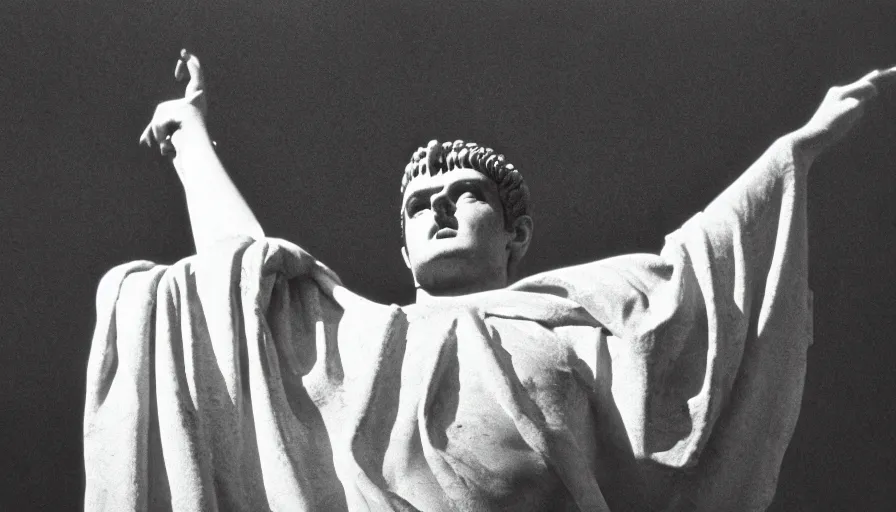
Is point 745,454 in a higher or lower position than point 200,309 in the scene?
lower

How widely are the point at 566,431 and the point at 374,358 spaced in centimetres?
65

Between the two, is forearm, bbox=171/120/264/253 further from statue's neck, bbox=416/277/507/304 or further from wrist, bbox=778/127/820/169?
wrist, bbox=778/127/820/169

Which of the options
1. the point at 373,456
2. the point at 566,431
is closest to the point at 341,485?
the point at 373,456

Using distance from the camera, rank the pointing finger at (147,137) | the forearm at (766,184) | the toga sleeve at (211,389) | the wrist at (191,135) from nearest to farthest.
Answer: the toga sleeve at (211,389)
the forearm at (766,184)
the wrist at (191,135)
the pointing finger at (147,137)

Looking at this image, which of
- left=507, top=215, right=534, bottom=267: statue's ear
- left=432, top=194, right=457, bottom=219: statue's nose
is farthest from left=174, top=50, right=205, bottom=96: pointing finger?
left=507, top=215, right=534, bottom=267: statue's ear

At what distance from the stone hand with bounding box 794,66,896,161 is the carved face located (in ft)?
3.42

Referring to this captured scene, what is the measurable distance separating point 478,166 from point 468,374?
3.08ft

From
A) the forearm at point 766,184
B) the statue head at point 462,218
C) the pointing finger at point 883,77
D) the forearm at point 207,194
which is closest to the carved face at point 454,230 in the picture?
the statue head at point 462,218

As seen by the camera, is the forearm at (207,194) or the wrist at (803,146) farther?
the forearm at (207,194)

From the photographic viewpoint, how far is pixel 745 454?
8070 mm

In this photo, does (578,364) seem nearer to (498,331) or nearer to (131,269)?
(498,331)

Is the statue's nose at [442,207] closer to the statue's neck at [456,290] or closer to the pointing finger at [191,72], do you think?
the statue's neck at [456,290]

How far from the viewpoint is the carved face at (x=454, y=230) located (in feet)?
28.0

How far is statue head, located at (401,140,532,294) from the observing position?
28.0 feet
